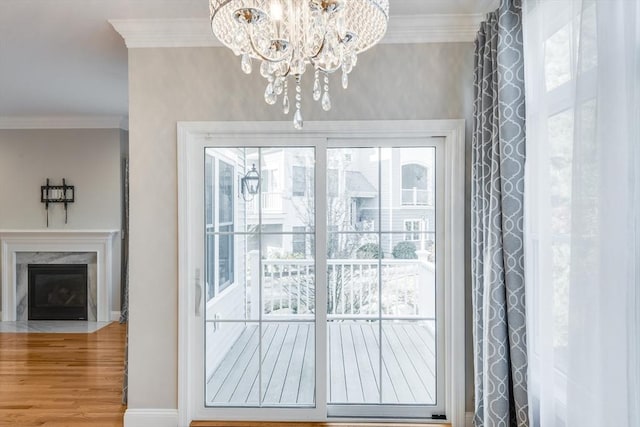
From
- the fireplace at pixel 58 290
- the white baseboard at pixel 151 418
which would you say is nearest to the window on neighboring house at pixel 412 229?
the white baseboard at pixel 151 418

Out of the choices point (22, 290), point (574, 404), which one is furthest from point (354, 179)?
point (22, 290)

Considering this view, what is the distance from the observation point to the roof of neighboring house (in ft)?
8.14

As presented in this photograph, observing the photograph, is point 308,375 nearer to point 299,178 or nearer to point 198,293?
point 198,293

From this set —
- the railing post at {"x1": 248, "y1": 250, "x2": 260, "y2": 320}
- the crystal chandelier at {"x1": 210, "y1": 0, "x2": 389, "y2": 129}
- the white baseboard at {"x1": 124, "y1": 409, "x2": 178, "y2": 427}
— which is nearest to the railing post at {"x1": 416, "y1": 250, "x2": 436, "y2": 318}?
the railing post at {"x1": 248, "y1": 250, "x2": 260, "y2": 320}

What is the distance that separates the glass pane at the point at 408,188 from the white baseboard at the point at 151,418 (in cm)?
180

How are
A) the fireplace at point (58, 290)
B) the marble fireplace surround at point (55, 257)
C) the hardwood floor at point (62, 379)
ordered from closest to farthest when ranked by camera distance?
the hardwood floor at point (62, 379)
the marble fireplace surround at point (55, 257)
the fireplace at point (58, 290)

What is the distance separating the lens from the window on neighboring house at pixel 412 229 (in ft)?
8.09

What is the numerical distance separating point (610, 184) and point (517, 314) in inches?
35.6

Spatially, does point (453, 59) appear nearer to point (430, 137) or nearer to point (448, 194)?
point (430, 137)

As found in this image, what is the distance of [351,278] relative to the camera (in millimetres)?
2498

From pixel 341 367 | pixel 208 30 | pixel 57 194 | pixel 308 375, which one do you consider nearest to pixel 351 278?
pixel 341 367

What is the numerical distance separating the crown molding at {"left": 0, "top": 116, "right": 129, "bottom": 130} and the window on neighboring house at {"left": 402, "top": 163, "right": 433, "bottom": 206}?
427 centimetres

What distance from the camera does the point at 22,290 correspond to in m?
5.09

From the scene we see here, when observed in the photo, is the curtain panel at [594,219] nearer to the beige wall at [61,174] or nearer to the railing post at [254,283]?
the railing post at [254,283]
